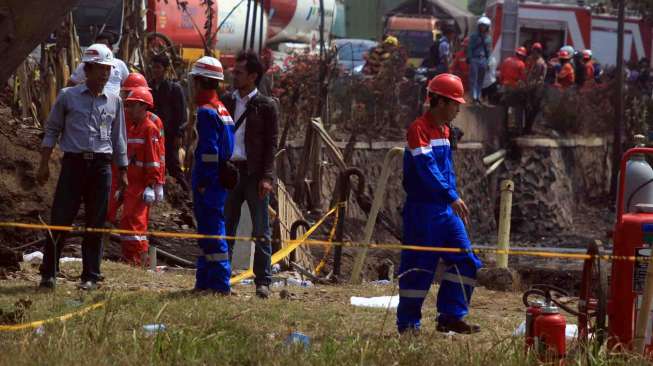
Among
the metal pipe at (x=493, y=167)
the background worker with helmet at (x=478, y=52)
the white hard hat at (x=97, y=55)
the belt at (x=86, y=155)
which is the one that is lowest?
the metal pipe at (x=493, y=167)

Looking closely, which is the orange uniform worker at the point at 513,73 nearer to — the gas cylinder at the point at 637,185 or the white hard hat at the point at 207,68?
the white hard hat at the point at 207,68

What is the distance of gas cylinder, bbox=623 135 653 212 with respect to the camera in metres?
7.96

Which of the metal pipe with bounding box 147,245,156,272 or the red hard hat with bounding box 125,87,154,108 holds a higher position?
the red hard hat with bounding box 125,87,154,108

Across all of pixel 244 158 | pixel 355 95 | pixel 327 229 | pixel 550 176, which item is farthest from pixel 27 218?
pixel 550 176

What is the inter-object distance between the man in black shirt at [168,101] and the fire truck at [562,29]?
23.7 metres

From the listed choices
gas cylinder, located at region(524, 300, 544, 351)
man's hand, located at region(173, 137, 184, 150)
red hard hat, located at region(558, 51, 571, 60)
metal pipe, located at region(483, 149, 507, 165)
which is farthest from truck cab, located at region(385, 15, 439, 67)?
gas cylinder, located at region(524, 300, 544, 351)

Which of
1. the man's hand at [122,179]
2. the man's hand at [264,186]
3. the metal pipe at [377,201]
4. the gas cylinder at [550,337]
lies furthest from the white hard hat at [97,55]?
the gas cylinder at [550,337]

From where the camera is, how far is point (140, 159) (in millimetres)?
12789

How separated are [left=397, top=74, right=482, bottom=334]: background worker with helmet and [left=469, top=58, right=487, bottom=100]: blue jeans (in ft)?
58.9

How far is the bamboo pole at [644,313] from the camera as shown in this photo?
744 cm

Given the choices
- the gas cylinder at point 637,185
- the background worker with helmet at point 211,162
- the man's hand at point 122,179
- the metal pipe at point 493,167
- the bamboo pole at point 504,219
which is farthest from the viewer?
the metal pipe at point 493,167

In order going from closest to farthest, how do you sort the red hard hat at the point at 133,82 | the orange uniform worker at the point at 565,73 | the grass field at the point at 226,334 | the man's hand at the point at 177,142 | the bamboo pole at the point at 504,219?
the grass field at the point at 226,334, the red hard hat at the point at 133,82, the bamboo pole at the point at 504,219, the man's hand at the point at 177,142, the orange uniform worker at the point at 565,73

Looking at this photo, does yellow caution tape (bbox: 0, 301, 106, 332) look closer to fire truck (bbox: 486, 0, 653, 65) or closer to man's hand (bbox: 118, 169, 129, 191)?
man's hand (bbox: 118, 169, 129, 191)

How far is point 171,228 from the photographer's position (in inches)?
619
